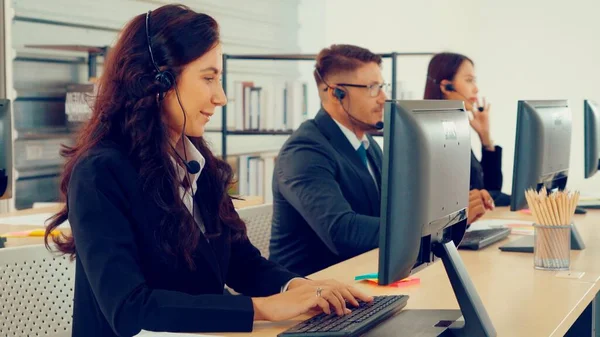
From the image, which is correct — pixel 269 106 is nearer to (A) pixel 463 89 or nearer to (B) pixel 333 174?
(A) pixel 463 89

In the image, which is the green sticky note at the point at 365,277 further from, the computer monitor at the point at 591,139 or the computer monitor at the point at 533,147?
the computer monitor at the point at 591,139

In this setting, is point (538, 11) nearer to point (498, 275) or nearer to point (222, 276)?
point (498, 275)

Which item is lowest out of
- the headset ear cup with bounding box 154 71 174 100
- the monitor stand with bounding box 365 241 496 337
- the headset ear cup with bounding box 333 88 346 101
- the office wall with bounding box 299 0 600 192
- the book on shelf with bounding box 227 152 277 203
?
the book on shelf with bounding box 227 152 277 203

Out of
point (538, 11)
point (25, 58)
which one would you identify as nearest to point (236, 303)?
point (25, 58)

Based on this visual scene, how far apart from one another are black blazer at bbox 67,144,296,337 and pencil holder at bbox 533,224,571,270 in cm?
93

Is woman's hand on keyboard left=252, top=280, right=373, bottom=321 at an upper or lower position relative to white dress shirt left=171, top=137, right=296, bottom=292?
lower

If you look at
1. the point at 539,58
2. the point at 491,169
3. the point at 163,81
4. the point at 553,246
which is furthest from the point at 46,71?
the point at 539,58

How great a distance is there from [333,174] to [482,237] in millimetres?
494

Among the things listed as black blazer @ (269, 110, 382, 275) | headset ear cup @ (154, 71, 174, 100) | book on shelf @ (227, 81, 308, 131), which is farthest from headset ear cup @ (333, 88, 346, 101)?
book on shelf @ (227, 81, 308, 131)

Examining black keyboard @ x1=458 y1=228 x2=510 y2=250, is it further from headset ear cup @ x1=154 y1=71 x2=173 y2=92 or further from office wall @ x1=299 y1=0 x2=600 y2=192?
office wall @ x1=299 y1=0 x2=600 y2=192

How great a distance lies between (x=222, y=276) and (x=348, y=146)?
1.11 meters

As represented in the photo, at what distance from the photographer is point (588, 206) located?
3.41m

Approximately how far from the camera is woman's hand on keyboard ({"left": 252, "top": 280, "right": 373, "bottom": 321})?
4.93 ft

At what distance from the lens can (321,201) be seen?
250cm
